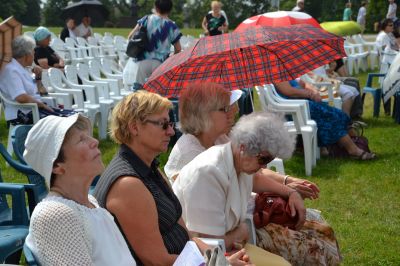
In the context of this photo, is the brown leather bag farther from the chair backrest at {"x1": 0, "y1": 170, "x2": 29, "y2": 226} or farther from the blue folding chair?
the blue folding chair

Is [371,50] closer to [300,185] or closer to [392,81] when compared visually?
[392,81]

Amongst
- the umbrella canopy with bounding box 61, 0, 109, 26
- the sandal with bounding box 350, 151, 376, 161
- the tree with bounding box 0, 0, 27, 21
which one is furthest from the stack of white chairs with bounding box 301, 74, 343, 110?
the tree with bounding box 0, 0, 27, 21

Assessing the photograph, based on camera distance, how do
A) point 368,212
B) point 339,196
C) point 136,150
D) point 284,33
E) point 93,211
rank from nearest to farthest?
point 93,211
point 136,150
point 284,33
point 368,212
point 339,196

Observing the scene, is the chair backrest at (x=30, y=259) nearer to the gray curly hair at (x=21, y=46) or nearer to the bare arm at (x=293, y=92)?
the gray curly hair at (x=21, y=46)

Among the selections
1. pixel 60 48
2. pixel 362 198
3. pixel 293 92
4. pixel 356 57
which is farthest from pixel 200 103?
pixel 356 57

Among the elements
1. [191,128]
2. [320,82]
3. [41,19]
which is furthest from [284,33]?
[41,19]

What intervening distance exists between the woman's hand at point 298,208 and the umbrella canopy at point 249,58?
3.21 ft

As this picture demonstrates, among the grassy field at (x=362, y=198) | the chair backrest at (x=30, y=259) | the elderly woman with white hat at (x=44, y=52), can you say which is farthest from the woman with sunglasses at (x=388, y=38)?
the chair backrest at (x=30, y=259)

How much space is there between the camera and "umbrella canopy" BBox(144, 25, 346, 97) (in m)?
4.22

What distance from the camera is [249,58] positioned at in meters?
4.74

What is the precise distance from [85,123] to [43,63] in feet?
25.1

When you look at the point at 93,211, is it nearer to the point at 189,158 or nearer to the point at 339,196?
the point at 189,158

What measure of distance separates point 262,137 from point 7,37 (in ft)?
14.9

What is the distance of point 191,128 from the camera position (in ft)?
12.3
